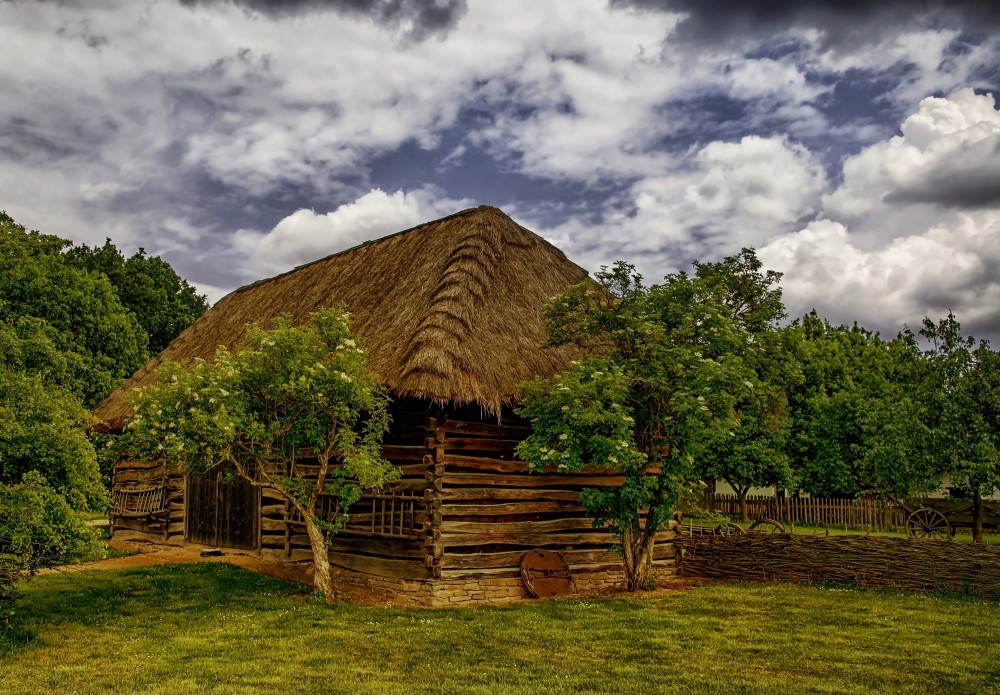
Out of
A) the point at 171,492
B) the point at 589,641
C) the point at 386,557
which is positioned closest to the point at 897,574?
the point at 589,641

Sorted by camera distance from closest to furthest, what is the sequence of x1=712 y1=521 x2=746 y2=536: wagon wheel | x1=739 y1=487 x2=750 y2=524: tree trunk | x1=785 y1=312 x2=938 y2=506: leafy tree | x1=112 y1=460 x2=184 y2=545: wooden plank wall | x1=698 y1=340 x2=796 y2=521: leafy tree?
x1=698 y1=340 x2=796 y2=521: leafy tree, x1=712 y1=521 x2=746 y2=536: wagon wheel, x1=112 y1=460 x2=184 y2=545: wooden plank wall, x1=785 y1=312 x2=938 y2=506: leafy tree, x1=739 y1=487 x2=750 y2=524: tree trunk

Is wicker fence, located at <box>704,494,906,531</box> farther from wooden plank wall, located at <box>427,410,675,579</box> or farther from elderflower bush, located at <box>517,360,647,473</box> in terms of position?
elderflower bush, located at <box>517,360,647,473</box>

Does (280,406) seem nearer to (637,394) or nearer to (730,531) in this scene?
(637,394)

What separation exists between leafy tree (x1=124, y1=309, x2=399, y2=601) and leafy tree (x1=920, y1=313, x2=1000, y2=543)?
12381 mm

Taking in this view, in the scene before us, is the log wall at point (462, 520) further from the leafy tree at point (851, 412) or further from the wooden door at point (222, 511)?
the leafy tree at point (851, 412)

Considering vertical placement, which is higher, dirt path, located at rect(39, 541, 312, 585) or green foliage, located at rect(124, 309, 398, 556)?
green foliage, located at rect(124, 309, 398, 556)

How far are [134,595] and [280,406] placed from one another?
4.16m

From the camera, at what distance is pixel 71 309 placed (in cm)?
3009

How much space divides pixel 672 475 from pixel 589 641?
147 inches

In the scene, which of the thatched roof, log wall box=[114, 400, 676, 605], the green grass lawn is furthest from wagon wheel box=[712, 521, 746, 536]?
the thatched roof

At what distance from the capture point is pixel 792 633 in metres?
10.6

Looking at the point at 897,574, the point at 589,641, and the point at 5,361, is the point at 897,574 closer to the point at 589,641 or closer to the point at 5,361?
the point at 589,641

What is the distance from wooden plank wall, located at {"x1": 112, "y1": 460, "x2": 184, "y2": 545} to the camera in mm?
20219

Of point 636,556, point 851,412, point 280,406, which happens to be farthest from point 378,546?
point 851,412
